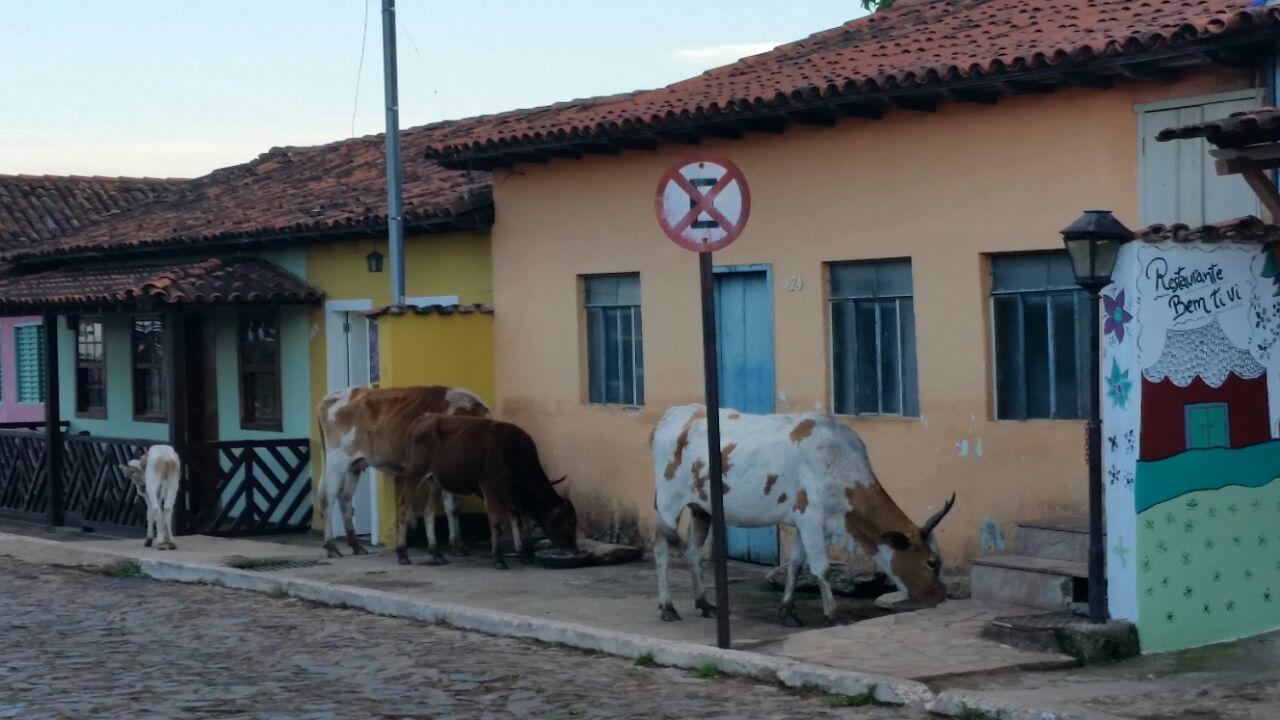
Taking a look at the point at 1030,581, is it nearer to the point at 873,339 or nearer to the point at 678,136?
the point at 873,339

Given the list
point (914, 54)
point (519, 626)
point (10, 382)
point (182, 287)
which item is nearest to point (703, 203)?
point (519, 626)

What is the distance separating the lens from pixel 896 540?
10773 millimetres

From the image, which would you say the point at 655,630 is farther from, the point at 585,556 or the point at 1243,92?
the point at 1243,92

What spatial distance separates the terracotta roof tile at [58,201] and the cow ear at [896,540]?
807 inches

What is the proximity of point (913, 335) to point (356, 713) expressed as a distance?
5.76m

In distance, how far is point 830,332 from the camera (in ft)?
44.4

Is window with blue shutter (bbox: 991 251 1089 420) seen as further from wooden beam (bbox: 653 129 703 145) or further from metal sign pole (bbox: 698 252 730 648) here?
wooden beam (bbox: 653 129 703 145)

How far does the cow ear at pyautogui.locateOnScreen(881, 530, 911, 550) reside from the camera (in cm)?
1076

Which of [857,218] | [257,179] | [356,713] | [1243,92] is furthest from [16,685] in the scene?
[257,179]

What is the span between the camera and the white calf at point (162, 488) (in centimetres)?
1694

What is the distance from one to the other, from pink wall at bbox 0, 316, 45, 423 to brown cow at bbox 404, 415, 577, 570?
12.1 meters

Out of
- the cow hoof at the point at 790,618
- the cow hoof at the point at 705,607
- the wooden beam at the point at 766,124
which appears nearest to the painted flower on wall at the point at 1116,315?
the cow hoof at the point at 790,618

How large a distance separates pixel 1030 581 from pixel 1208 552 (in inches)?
49.7

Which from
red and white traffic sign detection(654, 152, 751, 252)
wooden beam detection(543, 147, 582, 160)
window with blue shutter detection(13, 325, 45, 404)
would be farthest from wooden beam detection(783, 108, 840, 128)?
window with blue shutter detection(13, 325, 45, 404)
